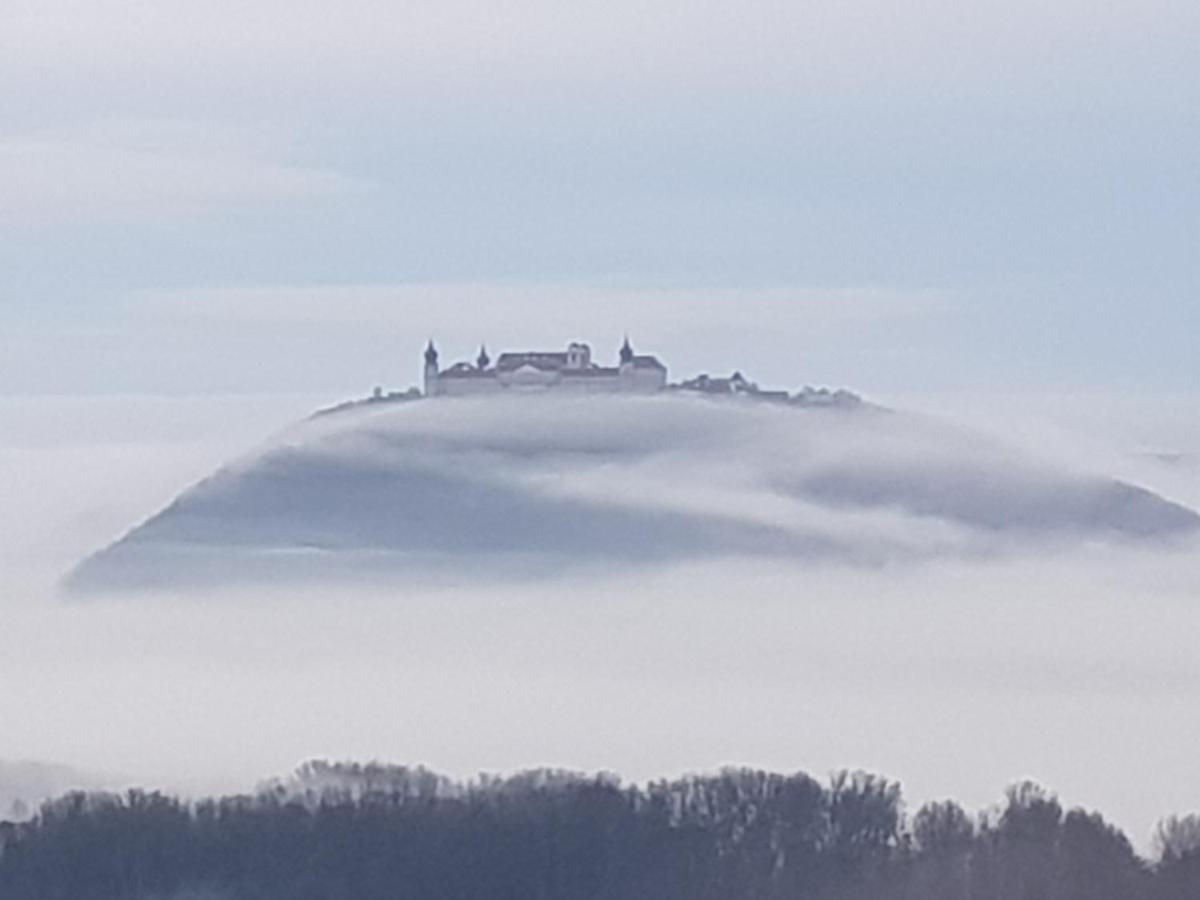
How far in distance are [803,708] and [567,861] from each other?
915 cm

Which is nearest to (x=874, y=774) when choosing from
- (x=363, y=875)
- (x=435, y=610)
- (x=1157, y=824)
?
(x=1157, y=824)

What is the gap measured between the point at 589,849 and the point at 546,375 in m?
28.1

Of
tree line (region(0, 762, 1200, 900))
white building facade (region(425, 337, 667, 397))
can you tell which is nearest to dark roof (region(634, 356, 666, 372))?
white building facade (region(425, 337, 667, 397))

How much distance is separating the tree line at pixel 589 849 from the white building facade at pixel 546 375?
23.3m

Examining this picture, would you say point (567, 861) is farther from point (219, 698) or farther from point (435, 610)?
point (435, 610)

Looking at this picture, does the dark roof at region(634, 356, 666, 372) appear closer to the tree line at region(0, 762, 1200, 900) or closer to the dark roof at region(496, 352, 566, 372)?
the dark roof at region(496, 352, 566, 372)

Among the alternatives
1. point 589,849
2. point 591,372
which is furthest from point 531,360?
point 589,849

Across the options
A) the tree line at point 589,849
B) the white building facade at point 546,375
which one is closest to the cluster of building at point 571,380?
the white building facade at point 546,375

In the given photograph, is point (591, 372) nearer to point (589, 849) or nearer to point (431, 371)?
point (431, 371)

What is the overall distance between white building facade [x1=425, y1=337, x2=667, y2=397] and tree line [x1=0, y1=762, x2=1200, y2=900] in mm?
23338

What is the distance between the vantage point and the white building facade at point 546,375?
4725 centimetres

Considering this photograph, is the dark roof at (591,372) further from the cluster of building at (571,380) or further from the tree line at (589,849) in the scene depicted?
the tree line at (589,849)

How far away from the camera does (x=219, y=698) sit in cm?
3409

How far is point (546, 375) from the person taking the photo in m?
49.9
